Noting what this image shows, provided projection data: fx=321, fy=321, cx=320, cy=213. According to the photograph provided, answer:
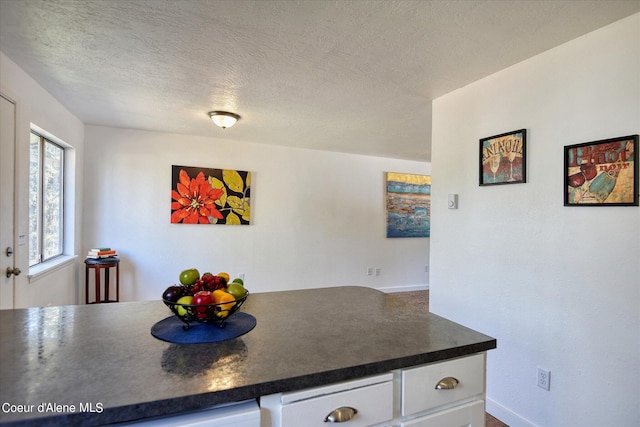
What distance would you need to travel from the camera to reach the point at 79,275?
11.8 feet

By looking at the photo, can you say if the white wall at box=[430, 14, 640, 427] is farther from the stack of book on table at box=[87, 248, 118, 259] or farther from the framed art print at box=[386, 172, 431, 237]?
the stack of book on table at box=[87, 248, 118, 259]

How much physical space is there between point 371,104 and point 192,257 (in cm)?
289

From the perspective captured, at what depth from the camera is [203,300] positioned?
102 cm

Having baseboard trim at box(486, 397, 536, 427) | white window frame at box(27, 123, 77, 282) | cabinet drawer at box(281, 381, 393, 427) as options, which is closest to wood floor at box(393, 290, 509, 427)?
baseboard trim at box(486, 397, 536, 427)

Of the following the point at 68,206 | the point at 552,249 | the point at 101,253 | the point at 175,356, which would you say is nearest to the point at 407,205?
the point at 552,249

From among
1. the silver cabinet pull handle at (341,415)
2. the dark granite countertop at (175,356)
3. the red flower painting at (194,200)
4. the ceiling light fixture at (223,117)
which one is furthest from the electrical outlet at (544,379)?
the red flower painting at (194,200)

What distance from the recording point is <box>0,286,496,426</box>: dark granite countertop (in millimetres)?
708

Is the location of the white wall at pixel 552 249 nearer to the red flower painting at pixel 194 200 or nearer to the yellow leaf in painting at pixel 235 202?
the yellow leaf in painting at pixel 235 202

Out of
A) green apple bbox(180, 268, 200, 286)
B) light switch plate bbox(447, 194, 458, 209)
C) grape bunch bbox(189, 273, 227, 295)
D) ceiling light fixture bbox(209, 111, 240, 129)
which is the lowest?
→ grape bunch bbox(189, 273, 227, 295)

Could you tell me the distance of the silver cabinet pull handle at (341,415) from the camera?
0.87m

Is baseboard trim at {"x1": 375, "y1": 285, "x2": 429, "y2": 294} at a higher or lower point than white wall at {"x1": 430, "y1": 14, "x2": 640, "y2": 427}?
lower

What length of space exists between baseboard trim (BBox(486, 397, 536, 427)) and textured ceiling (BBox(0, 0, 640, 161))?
216 centimetres

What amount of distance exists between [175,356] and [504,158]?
211 cm

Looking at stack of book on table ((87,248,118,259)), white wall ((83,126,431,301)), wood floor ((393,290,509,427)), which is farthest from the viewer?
wood floor ((393,290,509,427))
